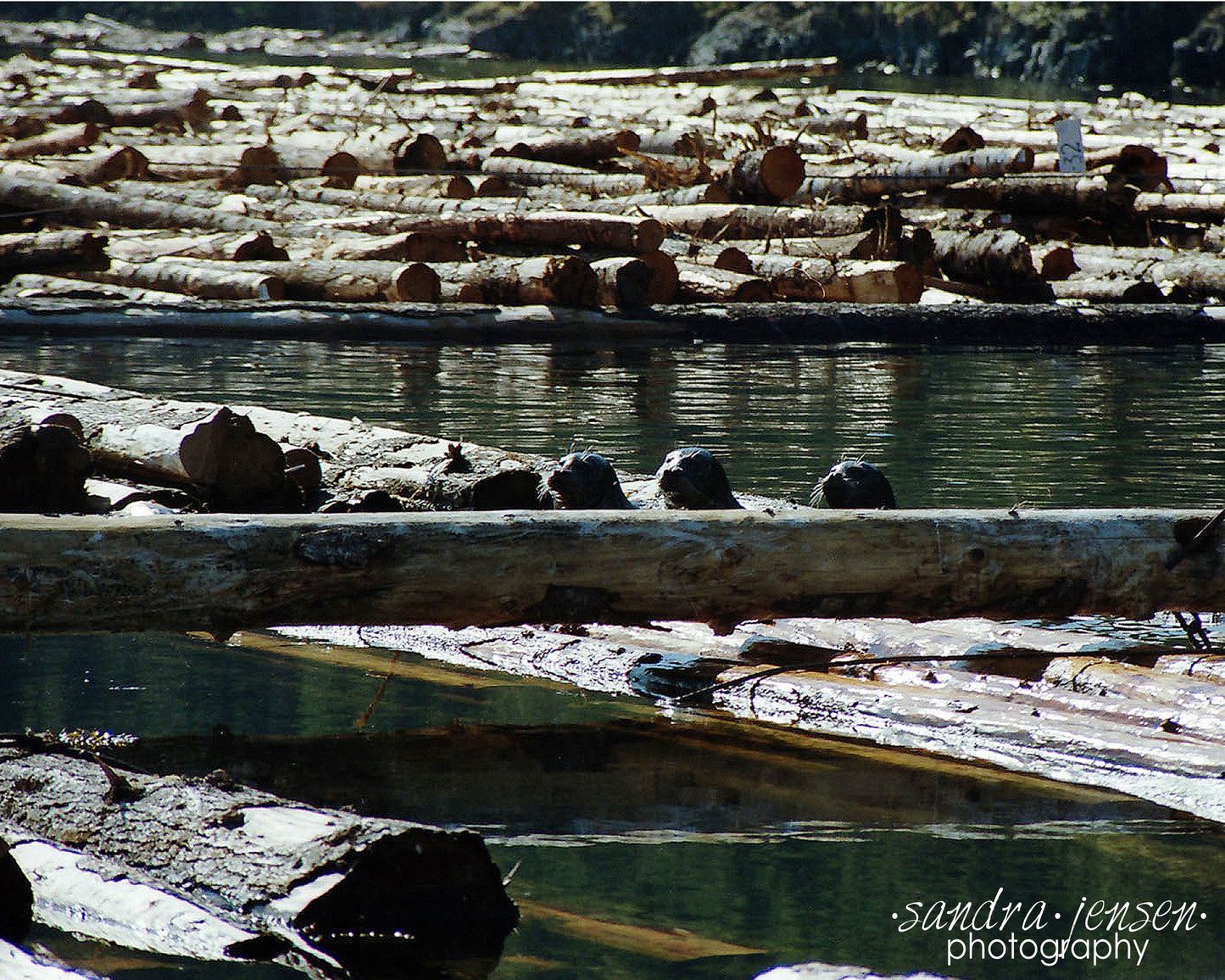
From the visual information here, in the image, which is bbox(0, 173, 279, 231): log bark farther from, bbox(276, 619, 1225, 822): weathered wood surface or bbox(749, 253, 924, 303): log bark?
bbox(276, 619, 1225, 822): weathered wood surface

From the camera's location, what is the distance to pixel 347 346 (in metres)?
13.4

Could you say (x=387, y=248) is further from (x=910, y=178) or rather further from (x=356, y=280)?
(x=910, y=178)

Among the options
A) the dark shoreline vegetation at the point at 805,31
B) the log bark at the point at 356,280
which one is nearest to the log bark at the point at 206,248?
the log bark at the point at 356,280

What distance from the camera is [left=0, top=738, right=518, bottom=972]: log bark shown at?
10.2 feet

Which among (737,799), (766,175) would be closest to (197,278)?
(766,175)

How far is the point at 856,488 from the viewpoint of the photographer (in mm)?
5719

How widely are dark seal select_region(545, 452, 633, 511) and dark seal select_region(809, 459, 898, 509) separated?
0.75 meters

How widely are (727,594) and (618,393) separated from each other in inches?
274

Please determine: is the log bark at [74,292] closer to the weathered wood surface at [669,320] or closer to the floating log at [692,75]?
the weathered wood surface at [669,320]

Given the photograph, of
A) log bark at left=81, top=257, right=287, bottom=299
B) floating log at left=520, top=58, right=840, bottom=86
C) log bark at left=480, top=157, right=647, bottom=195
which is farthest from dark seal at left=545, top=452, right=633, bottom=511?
floating log at left=520, top=58, right=840, bottom=86

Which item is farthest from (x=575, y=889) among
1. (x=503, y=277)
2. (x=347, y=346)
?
(x=503, y=277)

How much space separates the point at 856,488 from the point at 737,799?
1842 millimetres

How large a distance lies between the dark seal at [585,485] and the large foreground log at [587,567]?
4.42 feet

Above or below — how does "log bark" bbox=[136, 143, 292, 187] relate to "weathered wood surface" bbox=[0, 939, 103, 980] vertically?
above
